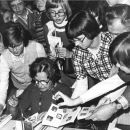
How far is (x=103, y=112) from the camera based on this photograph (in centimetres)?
200

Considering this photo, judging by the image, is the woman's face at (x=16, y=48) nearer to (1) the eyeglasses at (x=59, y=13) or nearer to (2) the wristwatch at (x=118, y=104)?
(1) the eyeglasses at (x=59, y=13)

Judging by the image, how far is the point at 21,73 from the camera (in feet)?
9.56

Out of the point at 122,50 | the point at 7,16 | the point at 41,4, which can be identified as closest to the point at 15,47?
the point at 41,4

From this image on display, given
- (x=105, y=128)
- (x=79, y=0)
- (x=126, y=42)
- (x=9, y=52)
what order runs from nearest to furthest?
(x=126, y=42), (x=105, y=128), (x=9, y=52), (x=79, y=0)

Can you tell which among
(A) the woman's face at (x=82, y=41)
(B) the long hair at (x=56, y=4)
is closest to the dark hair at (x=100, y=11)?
(B) the long hair at (x=56, y=4)

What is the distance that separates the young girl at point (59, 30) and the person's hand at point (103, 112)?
0.97m

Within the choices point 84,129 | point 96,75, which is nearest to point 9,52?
point 96,75

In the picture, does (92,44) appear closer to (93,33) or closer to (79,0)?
(93,33)

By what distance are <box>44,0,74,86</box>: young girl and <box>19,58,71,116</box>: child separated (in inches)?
12.5

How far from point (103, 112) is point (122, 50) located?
1.60 feet

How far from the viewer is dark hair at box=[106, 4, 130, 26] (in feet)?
7.46

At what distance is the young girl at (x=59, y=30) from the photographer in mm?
2857

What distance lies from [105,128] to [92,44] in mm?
658

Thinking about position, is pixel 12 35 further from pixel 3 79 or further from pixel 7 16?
pixel 7 16
